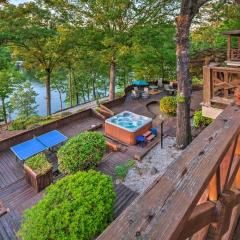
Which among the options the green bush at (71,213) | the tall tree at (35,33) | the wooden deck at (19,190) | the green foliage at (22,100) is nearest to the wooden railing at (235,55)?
the wooden deck at (19,190)

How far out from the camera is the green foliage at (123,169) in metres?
8.23

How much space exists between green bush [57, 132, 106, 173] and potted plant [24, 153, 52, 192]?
566 millimetres

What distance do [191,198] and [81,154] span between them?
7665mm

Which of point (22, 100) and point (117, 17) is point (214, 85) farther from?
point (22, 100)

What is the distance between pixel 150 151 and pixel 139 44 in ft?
24.3

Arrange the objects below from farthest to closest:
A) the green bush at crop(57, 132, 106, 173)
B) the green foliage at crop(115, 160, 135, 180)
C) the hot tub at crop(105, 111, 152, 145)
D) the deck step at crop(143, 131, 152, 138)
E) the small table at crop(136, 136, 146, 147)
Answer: the deck step at crop(143, 131, 152, 138) → the hot tub at crop(105, 111, 152, 145) → the small table at crop(136, 136, 146, 147) → the green bush at crop(57, 132, 106, 173) → the green foliage at crop(115, 160, 135, 180)

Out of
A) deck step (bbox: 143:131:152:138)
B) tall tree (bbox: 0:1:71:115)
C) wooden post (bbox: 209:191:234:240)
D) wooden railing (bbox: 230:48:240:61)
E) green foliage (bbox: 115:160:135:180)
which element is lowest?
green foliage (bbox: 115:160:135:180)

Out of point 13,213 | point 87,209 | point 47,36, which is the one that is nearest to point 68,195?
point 87,209

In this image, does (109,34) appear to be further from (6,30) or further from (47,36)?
(6,30)

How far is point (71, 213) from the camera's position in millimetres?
4930

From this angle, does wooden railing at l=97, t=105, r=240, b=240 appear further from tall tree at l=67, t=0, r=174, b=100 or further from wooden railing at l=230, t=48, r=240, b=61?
tall tree at l=67, t=0, r=174, b=100

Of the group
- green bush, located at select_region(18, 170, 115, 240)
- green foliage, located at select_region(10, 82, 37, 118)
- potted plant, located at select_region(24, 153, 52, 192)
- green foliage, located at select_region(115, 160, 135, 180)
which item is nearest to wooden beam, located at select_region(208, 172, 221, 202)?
green bush, located at select_region(18, 170, 115, 240)

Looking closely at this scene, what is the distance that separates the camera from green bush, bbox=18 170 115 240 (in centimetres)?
476

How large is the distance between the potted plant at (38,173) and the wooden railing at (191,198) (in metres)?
7.45
